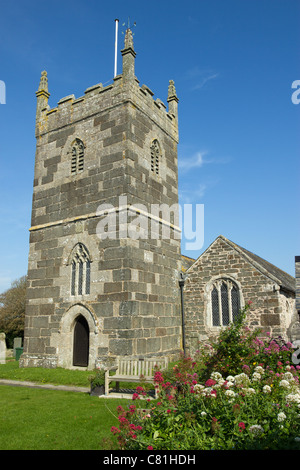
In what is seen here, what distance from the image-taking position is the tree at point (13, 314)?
32.6 m

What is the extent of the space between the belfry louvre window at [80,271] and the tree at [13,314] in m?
21.3

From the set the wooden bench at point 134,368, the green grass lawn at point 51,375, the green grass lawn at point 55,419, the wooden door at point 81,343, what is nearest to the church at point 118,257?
the wooden door at point 81,343

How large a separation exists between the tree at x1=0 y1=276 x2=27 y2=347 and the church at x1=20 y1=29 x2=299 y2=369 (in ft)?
63.6

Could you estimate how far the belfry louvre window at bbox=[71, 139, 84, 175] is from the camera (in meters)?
14.9

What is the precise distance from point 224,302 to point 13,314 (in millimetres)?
24300

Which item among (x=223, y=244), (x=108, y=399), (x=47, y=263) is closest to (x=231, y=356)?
(x=108, y=399)

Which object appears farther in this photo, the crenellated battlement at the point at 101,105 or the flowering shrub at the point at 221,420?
the crenellated battlement at the point at 101,105

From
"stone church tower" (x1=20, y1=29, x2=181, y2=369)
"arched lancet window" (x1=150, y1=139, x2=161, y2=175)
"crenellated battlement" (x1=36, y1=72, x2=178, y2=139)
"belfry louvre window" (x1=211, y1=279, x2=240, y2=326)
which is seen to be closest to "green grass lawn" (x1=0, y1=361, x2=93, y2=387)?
"stone church tower" (x1=20, y1=29, x2=181, y2=369)

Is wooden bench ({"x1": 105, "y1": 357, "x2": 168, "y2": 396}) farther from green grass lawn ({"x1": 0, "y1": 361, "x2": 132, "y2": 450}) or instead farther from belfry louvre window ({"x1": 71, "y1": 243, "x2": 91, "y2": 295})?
belfry louvre window ({"x1": 71, "y1": 243, "x2": 91, "y2": 295})

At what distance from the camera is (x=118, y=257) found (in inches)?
504

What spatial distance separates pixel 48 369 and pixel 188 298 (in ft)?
21.5

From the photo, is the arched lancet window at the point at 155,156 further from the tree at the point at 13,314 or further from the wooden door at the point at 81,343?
the tree at the point at 13,314

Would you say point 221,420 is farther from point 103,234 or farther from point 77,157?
point 77,157

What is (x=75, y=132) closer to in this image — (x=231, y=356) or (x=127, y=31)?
(x=127, y=31)
